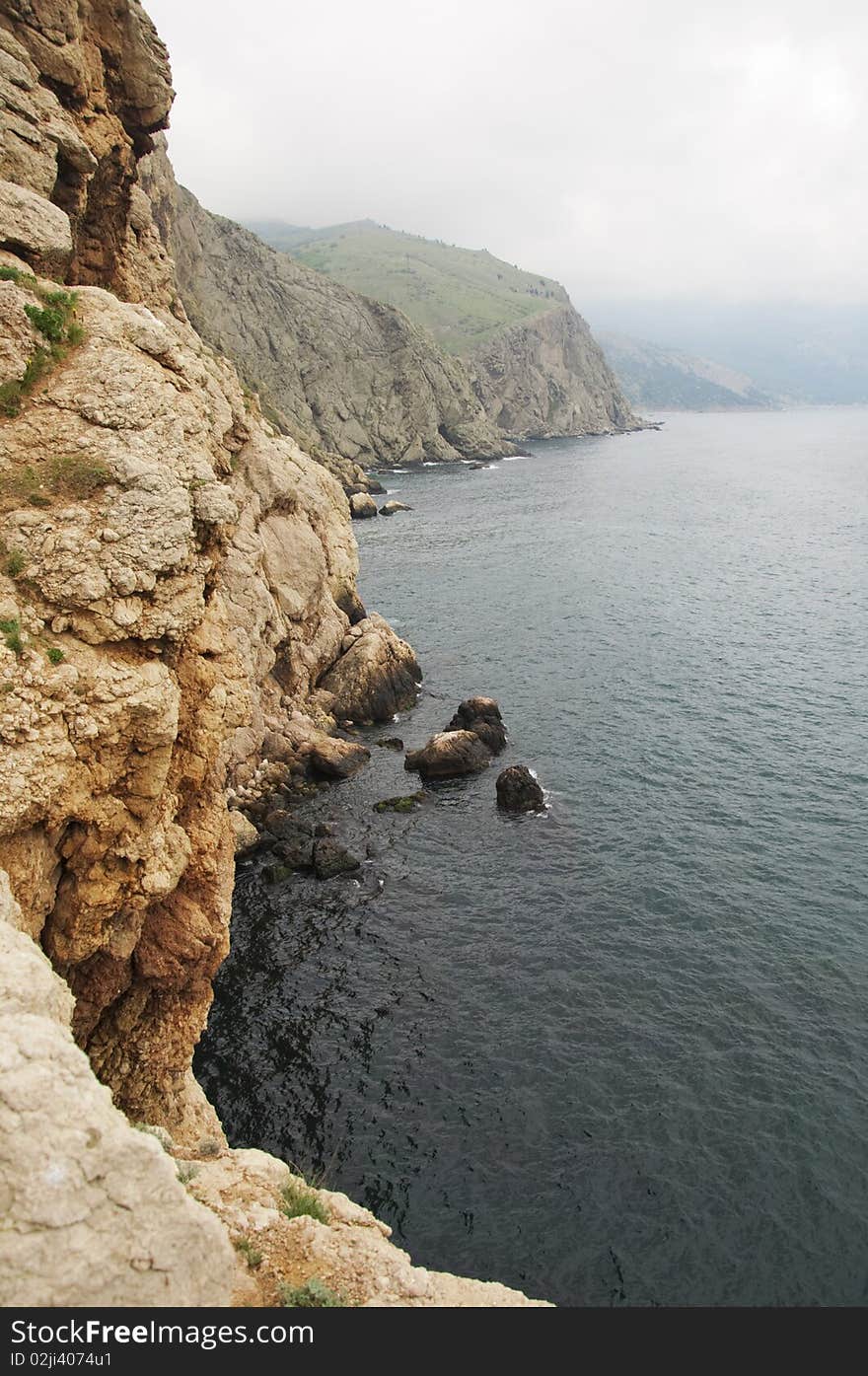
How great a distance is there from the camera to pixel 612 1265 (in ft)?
69.8

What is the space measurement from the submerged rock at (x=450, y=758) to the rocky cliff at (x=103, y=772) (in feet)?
87.5

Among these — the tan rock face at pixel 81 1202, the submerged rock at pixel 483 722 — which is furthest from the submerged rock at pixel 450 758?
the tan rock face at pixel 81 1202

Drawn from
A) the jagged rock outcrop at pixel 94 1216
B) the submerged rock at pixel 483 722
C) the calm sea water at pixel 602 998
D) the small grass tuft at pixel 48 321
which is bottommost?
the calm sea water at pixel 602 998

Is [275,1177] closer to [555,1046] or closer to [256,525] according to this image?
[555,1046]

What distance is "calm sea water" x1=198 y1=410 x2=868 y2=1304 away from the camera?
2234 centimetres

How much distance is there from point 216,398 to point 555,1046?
1373 inches

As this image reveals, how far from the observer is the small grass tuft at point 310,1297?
33.8 feet

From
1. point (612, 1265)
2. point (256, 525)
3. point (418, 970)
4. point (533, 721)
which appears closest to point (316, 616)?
point (256, 525)

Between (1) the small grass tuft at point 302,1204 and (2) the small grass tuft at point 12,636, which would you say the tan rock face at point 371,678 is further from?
(1) the small grass tuft at point 302,1204

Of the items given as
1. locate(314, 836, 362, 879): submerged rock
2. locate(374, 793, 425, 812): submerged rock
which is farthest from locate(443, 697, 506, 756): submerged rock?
locate(314, 836, 362, 879): submerged rock

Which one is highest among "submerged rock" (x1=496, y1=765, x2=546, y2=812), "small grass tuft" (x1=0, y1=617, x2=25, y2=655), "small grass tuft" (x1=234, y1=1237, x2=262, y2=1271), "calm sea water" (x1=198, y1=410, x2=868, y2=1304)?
"small grass tuft" (x1=0, y1=617, x2=25, y2=655)

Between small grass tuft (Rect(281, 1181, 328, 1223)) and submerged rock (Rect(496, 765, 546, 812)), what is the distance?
30.8 meters

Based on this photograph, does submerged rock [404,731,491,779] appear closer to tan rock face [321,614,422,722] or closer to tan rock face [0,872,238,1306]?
tan rock face [321,614,422,722]

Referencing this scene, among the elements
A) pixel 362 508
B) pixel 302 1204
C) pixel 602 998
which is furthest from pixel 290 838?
pixel 362 508
